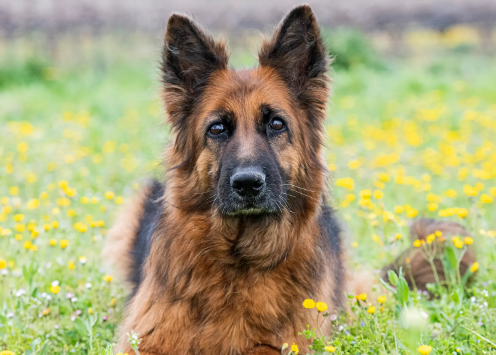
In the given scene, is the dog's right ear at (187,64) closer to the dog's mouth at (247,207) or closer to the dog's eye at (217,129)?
the dog's eye at (217,129)

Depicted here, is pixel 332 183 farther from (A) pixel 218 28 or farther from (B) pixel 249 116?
(A) pixel 218 28

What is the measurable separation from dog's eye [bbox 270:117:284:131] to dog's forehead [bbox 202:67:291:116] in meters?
0.09

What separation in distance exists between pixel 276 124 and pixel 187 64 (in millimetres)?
739

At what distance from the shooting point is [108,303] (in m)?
4.39

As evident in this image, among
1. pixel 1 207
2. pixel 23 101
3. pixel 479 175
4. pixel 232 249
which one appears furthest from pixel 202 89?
pixel 23 101

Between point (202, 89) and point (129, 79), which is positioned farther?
point (129, 79)

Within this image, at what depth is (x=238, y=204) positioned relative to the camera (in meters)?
3.56

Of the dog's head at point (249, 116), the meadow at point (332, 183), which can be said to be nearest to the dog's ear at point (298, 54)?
the dog's head at point (249, 116)

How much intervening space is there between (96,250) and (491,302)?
3.28 metres

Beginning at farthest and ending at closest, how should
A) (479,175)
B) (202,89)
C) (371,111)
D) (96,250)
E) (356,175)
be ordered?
(371,111) → (356,175) → (479,175) → (96,250) → (202,89)

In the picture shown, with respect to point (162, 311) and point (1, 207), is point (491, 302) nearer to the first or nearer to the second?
point (162, 311)

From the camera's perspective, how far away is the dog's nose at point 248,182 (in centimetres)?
344

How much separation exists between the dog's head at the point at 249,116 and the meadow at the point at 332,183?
0.29 meters

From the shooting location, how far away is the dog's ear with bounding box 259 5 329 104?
3.77 m
